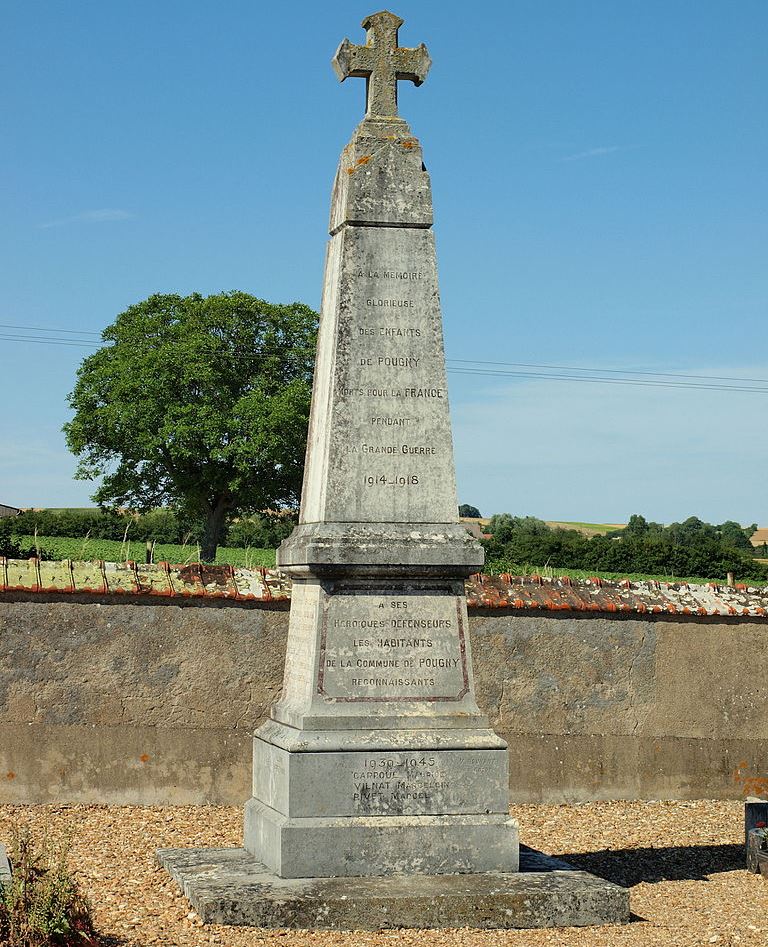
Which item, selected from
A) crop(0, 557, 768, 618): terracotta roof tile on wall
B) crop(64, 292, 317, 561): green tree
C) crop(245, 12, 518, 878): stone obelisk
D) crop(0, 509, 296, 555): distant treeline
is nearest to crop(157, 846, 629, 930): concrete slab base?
crop(245, 12, 518, 878): stone obelisk

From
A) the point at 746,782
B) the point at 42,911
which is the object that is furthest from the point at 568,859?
the point at 42,911

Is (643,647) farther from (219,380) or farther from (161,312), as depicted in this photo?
(161,312)

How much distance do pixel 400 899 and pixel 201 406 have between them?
37.4m

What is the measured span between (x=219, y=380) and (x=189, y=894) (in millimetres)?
38371

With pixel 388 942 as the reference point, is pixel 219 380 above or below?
above

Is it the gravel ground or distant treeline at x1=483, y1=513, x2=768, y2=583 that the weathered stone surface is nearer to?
the gravel ground

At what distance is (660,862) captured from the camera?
8.68m

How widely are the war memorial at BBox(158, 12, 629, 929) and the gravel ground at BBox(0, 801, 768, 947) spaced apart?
0.17 m

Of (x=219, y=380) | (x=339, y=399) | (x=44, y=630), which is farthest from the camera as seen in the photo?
(x=219, y=380)

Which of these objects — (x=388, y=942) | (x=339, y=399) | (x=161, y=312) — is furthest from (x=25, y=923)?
(x=161, y=312)

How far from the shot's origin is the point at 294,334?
1763 inches

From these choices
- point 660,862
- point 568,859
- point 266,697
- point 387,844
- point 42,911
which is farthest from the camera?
point 266,697

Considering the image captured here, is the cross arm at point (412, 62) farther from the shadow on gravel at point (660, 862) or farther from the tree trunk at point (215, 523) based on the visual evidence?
the tree trunk at point (215, 523)

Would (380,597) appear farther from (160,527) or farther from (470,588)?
(160,527)
